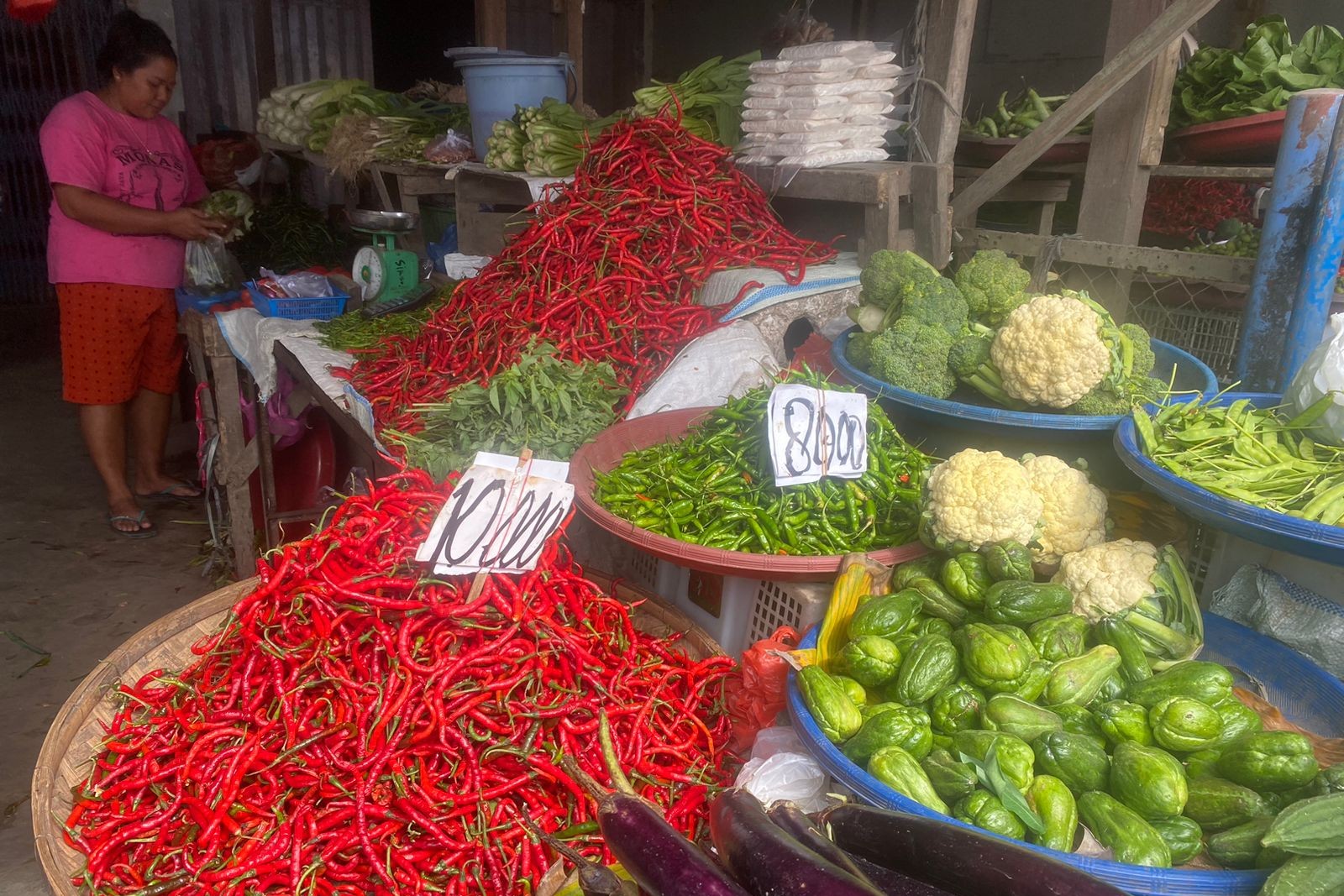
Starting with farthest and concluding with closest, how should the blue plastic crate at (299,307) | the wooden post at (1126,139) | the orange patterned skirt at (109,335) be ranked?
the orange patterned skirt at (109,335) < the blue plastic crate at (299,307) < the wooden post at (1126,139)

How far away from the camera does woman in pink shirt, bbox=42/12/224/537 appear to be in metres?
4.64

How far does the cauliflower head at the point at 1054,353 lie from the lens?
2.06 m

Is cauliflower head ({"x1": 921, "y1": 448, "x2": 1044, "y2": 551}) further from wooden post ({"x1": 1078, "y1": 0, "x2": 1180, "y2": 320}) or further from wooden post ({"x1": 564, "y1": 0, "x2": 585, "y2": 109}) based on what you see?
wooden post ({"x1": 564, "y1": 0, "x2": 585, "y2": 109})

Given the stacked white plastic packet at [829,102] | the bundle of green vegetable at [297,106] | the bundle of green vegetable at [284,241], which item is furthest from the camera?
the bundle of green vegetable at [297,106]

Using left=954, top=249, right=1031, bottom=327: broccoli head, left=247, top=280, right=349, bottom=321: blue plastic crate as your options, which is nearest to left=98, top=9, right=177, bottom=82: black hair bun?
left=247, top=280, right=349, bottom=321: blue plastic crate

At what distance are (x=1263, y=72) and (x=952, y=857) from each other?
5285 mm

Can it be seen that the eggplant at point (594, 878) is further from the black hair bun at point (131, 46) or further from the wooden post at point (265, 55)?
the wooden post at point (265, 55)

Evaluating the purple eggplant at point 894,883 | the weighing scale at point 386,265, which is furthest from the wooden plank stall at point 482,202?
the purple eggplant at point 894,883

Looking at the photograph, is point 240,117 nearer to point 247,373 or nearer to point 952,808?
point 247,373

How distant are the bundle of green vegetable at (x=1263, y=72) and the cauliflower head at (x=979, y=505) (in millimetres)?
4060

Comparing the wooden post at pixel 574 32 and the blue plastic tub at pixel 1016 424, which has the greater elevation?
the wooden post at pixel 574 32

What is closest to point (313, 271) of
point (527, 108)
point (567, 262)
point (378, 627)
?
point (527, 108)

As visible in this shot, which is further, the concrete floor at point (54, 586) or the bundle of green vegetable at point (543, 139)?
the bundle of green vegetable at point (543, 139)

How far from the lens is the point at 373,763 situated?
5.55 feet
